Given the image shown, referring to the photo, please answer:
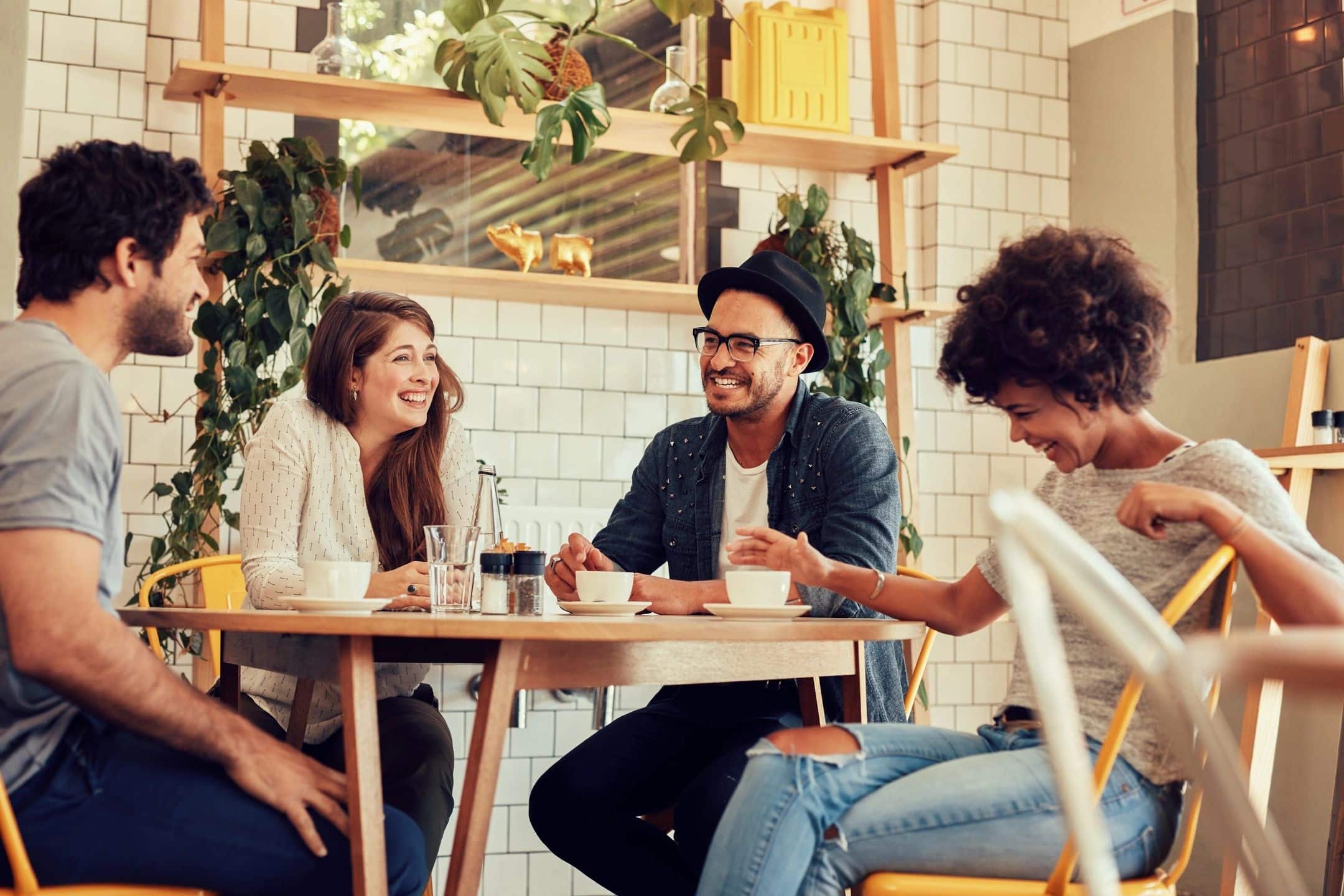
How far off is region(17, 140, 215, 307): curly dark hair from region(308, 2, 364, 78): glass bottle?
213 cm

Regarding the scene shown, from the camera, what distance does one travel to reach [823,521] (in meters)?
2.66

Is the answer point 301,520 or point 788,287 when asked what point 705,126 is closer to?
point 788,287

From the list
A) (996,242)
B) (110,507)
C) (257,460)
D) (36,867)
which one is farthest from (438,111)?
(36,867)

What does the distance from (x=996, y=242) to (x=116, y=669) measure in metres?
3.78

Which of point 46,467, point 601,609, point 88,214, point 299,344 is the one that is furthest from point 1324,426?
point 46,467

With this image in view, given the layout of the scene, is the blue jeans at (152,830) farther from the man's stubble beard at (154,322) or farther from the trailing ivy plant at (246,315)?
the trailing ivy plant at (246,315)

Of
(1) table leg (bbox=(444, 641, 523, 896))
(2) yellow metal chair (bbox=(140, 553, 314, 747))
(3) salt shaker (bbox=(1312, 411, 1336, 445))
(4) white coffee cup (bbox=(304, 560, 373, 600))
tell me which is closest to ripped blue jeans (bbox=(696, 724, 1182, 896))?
(1) table leg (bbox=(444, 641, 523, 896))

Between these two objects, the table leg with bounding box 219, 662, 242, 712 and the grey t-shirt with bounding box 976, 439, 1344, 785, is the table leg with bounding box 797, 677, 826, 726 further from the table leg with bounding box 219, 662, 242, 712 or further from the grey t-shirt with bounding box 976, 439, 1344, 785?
the table leg with bounding box 219, 662, 242, 712

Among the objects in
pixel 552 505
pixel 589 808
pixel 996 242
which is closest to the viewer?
pixel 589 808

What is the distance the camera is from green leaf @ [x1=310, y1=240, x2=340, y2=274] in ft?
12.0

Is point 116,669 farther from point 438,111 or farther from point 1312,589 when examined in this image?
point 438,111

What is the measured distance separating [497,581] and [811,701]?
63 centimetres

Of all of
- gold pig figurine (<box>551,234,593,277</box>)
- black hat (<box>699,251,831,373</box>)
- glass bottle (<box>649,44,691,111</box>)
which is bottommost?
black hat (<box>699,251,831,373</box>)

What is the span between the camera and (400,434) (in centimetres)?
294
